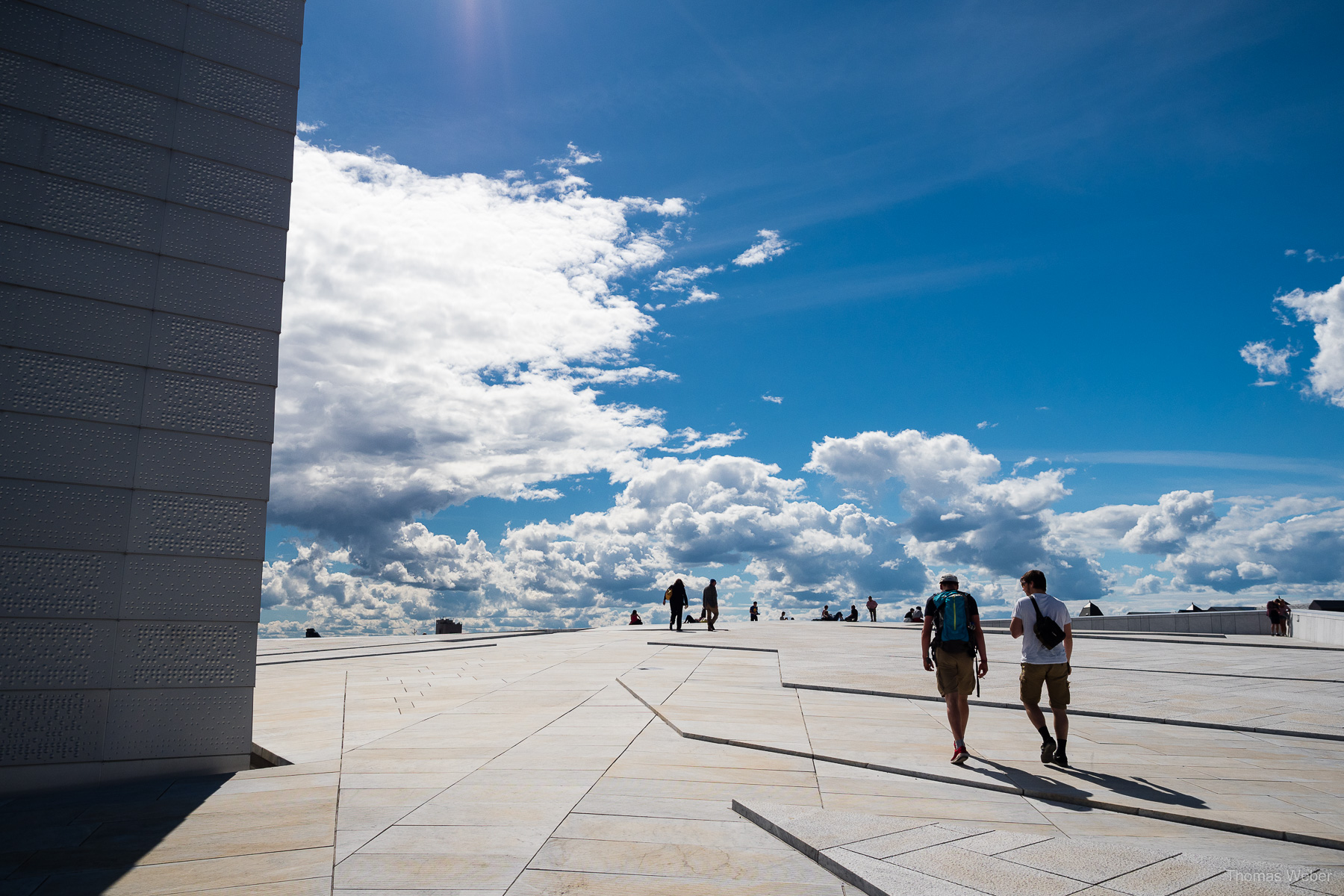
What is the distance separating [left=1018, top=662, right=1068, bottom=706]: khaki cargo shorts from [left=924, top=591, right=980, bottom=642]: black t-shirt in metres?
0.66

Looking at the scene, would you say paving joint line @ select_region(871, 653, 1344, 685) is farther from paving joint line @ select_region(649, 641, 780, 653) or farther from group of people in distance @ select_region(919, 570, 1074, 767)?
group of people in distance @ select_region(919, 570, 1074, 767)

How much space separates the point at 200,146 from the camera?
A: 31.2ft

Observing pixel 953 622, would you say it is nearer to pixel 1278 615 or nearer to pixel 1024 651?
pixel 1024 651

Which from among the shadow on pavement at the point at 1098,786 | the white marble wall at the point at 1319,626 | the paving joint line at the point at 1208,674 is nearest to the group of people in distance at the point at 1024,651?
the shadow on pavement at the point at 1098,786

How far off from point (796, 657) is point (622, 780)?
1347cm

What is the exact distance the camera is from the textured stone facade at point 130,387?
8.10 meters

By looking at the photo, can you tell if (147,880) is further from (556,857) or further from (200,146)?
(200,146)

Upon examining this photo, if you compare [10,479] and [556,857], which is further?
[10,479]

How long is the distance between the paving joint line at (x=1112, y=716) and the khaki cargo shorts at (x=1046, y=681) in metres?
3.86

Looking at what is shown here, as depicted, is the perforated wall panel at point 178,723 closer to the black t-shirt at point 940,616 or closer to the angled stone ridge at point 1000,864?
the angled stone ridge at point 1000,864

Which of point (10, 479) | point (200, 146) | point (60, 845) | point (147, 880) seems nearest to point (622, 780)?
point (147, 880)

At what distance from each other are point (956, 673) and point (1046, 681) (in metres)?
0.99

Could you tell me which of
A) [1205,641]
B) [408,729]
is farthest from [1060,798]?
[1205,641]

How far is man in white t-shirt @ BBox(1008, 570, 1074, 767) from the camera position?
28.2 feet
